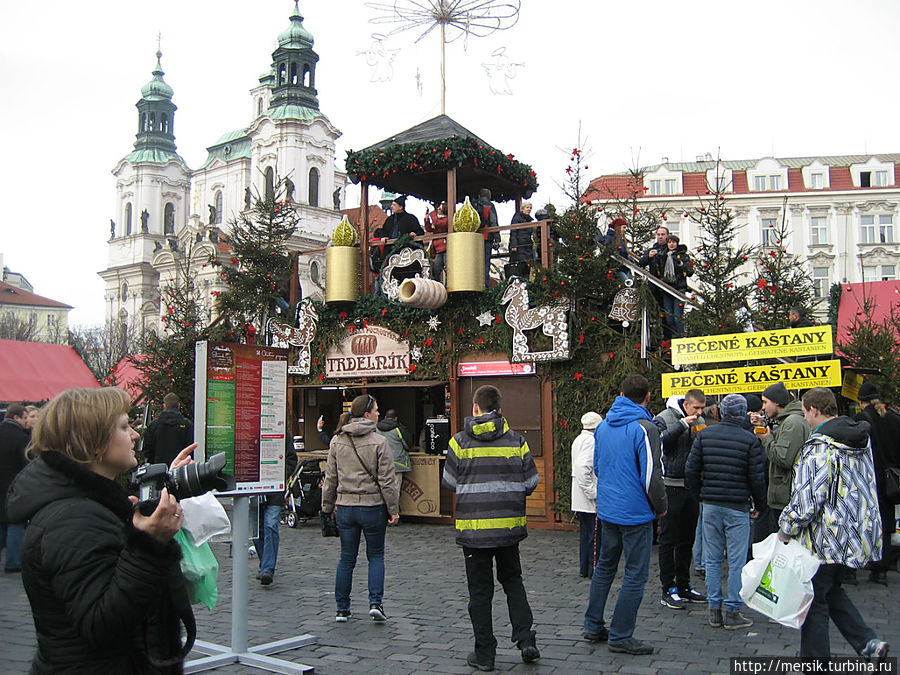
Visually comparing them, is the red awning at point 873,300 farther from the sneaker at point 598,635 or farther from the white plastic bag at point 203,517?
the white plastic bag at point 203,517

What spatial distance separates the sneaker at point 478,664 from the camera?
223 inches

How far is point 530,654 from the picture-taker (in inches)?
227

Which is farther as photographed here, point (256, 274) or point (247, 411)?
point (256, 274)

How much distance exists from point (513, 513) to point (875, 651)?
235 cm

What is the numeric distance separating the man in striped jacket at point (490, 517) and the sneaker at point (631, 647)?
590 millimetres

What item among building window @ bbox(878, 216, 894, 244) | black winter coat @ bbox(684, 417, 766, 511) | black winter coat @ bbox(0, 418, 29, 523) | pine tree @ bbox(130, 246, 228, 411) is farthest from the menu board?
building window @ bbox(878, 216, 894, 244)

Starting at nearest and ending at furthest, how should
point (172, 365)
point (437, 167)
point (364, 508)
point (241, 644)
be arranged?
point (241, 644)
point (364, 508)
point (437, 167)
point (172, 365)

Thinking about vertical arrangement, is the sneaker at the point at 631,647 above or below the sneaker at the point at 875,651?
below

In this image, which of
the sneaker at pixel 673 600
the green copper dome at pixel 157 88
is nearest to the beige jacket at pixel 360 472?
the sneaker at pixel 673 600

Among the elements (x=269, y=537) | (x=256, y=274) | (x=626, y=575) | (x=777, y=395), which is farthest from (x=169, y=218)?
(x=626, y=575)

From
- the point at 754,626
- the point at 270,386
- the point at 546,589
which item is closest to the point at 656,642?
the point at 754,626

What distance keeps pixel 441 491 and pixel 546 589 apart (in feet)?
18.0

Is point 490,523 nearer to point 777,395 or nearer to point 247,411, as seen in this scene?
point 247,411

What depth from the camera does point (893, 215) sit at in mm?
53906
